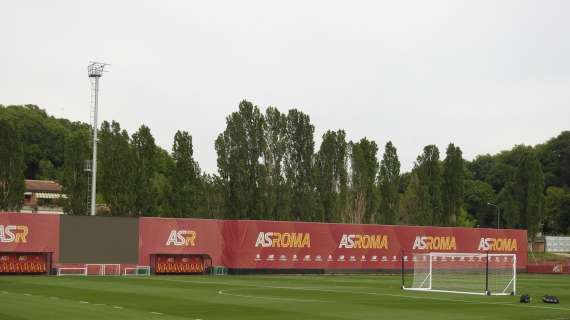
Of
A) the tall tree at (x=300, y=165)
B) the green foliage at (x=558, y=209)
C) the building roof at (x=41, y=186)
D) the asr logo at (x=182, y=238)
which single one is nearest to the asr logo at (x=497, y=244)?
the tall tree at (x=300, y=165)

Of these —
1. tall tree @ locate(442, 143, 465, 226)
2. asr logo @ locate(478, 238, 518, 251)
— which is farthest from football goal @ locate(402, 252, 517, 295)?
tall tree @ locate(442, 143, 465, 226)

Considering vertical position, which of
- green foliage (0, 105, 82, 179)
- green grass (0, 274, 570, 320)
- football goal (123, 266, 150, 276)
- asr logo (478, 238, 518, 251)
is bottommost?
football goal (123, 266, 150, 276)

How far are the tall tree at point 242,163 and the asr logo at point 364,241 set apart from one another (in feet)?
43.7

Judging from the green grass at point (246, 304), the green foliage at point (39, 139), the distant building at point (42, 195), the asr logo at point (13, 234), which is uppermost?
the green foliage at point (39, 139)

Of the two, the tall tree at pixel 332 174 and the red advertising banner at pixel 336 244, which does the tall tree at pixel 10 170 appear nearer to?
the red advertising banner at pixel 336 244

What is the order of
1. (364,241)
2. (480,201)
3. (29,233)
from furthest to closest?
(480,201) < (364,241) < (29,233)

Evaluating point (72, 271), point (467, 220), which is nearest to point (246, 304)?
point (72, 271)

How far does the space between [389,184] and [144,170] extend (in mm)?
25909

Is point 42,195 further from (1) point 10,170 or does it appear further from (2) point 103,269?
(2) point 103,269

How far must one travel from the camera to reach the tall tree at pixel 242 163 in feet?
241

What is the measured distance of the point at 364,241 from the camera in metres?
63.0

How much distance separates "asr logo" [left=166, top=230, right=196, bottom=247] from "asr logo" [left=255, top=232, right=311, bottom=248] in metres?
4.68

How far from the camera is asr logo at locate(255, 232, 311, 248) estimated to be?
57.7 m

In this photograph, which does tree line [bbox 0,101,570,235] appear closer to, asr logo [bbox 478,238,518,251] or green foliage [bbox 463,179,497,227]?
asr logo [bbox 478,238,518,251]
